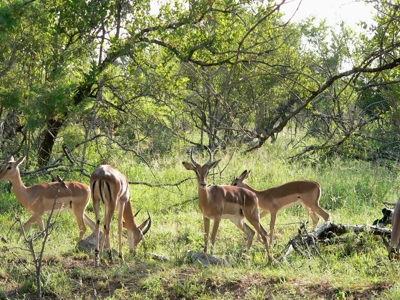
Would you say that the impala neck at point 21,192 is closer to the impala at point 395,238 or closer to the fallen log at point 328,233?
the fallen log at point 328,233

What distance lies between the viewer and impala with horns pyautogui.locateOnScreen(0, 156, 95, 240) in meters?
7.27

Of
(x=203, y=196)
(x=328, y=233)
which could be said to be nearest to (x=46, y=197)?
(x=203, y=196)

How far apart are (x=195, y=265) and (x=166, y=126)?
3969 mm

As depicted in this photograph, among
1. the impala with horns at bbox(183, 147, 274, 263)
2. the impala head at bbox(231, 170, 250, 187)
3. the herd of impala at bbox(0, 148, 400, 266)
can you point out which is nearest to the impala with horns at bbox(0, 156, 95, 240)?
the herd of impala at bbox(0, 148, 400, 266)

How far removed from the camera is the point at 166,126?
948cm

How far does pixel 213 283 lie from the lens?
17.3ft

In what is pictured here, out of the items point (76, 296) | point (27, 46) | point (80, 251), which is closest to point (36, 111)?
point (27, 46)

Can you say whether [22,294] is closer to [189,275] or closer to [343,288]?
[189,275]

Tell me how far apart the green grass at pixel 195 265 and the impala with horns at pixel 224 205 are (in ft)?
0.86

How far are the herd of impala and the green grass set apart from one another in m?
0.21

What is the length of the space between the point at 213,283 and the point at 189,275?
0.27 meters

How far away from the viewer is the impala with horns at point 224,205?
6629 millimetres

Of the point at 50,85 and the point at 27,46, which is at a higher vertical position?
the point at 27,46

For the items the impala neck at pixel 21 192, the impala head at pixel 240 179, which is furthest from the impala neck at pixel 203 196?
the impala neck at pixel 21 192
